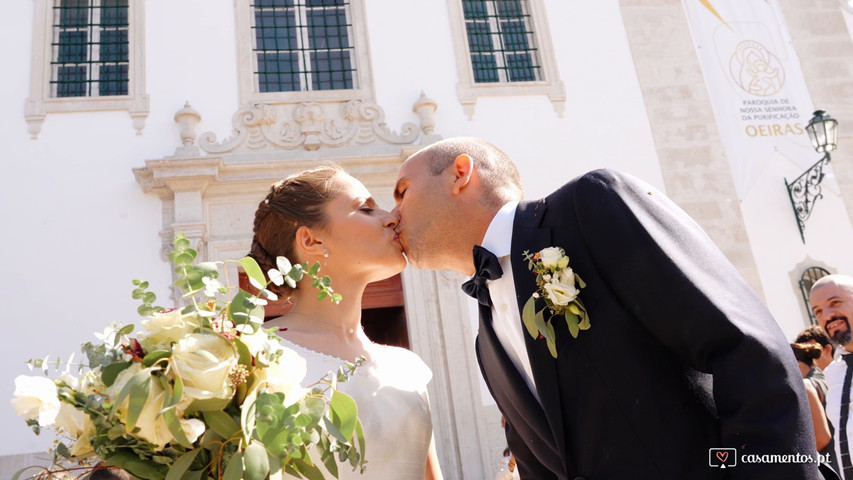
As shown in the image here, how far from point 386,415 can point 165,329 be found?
1.22 meters

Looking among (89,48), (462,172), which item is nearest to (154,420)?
(462,172)

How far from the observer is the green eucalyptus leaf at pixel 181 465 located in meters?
1.79

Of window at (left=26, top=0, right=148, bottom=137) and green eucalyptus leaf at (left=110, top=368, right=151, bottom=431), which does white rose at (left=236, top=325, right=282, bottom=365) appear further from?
window at (left=26, top=0, right=148, bottom=137)

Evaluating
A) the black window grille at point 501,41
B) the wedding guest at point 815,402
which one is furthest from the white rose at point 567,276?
the black window grille at point 501,41

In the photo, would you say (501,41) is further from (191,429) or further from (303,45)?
(191,429)

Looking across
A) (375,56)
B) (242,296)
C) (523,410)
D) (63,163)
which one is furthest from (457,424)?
(242,296)

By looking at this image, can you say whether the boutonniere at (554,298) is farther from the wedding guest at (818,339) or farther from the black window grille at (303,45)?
the black window grille at (303,45)

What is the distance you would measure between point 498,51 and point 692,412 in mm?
9119

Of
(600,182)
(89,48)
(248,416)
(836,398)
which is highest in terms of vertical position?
(89,48)

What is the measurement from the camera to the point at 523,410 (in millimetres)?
2416

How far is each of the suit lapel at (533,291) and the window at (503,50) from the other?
7664mm

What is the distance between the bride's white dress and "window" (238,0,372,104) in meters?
7.22

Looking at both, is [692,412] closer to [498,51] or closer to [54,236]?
[54,236]

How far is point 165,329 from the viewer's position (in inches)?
73.4
